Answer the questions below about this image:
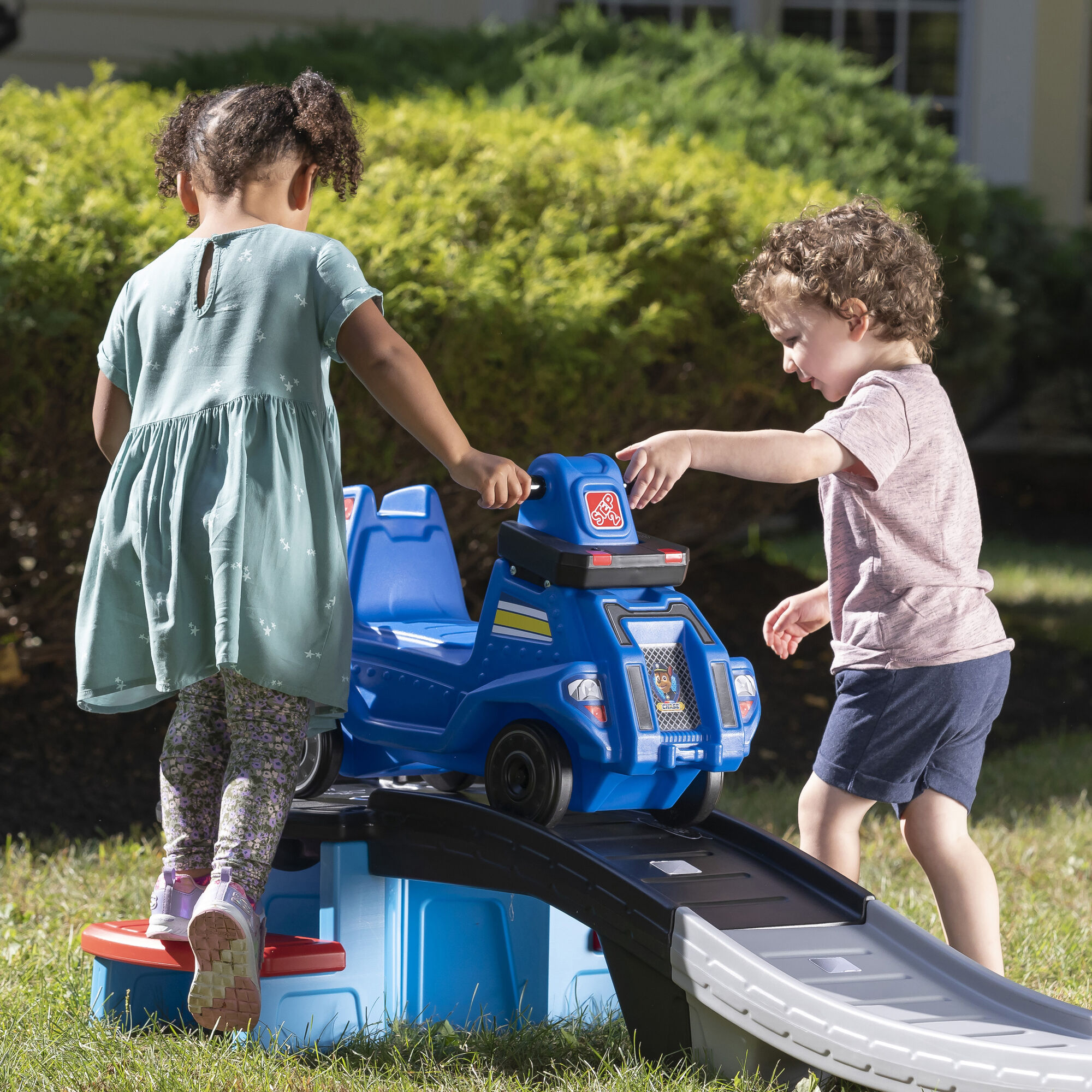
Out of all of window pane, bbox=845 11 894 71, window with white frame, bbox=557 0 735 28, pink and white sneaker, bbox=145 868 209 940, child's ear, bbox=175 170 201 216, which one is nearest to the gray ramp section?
pink and white sneaker, bbox=145 868 209 940

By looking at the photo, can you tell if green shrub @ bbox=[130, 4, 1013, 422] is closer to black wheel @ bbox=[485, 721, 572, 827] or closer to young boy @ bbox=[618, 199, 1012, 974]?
young boy @ bbox=[618, 199, 1012, 974]

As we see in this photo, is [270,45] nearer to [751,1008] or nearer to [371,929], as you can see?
[371,929]

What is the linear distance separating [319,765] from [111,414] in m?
0.84

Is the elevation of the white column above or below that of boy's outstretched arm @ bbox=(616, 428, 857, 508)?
above

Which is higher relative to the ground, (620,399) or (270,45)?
(270,45)

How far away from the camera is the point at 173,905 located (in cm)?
251

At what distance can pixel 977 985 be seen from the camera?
7.67 ft

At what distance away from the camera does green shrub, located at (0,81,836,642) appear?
165 inches

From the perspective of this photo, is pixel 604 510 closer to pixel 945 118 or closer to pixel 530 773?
pixel 530 773

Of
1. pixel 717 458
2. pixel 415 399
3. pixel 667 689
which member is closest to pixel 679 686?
pixel 667 689

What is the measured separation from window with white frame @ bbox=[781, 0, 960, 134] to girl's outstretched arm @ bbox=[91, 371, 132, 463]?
31.7ft

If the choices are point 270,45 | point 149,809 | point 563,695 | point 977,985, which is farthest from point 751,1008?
point 270,45

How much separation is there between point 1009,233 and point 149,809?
7737 millimetres

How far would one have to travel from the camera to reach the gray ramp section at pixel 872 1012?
2.09 m
